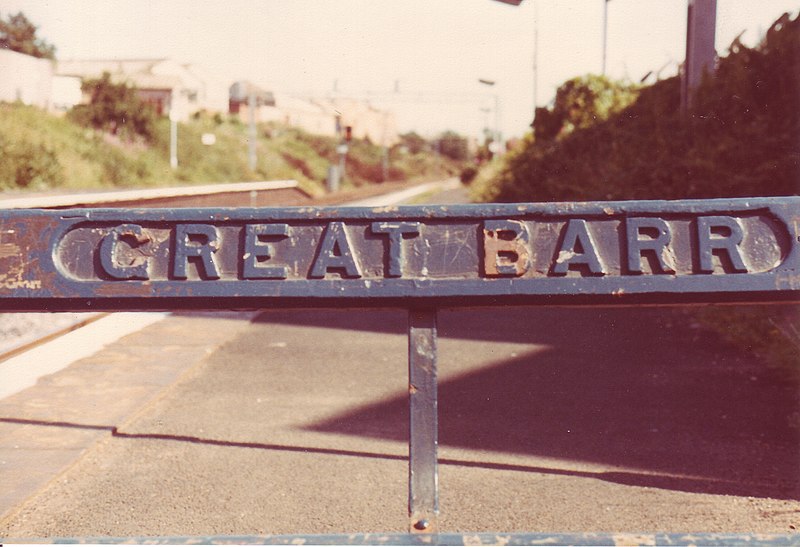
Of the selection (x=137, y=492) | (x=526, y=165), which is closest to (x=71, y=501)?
(x=137, y=492)

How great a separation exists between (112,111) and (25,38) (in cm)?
2536

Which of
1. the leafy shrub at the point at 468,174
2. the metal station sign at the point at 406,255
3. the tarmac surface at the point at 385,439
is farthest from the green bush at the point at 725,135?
the leafy shrub at the point at 468,174

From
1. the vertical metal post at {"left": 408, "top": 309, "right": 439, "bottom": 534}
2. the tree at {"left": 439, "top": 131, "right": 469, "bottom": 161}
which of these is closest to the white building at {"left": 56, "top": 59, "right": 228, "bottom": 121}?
the vertical metal post at {"left": 408, "top": 309, "right": 439, "bottom": 534}

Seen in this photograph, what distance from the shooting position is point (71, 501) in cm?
355

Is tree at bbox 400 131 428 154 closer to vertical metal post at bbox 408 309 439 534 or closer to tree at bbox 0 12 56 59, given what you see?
tree at bbox 0 12 56 59

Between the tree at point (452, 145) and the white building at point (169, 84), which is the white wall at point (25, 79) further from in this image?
the tree at point (452, 145)

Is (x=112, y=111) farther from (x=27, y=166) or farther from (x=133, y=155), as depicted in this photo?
(x=27, y=166)

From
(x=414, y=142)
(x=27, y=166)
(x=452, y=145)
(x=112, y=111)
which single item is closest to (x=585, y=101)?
(x=27, y=166)

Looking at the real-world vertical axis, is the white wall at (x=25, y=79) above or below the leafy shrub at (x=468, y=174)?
above

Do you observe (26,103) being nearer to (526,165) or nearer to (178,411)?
(526,165)

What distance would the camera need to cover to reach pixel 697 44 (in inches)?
337

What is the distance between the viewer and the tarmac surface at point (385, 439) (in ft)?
11.1

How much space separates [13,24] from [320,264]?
2767 inches

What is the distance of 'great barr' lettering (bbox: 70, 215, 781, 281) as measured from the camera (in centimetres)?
173
